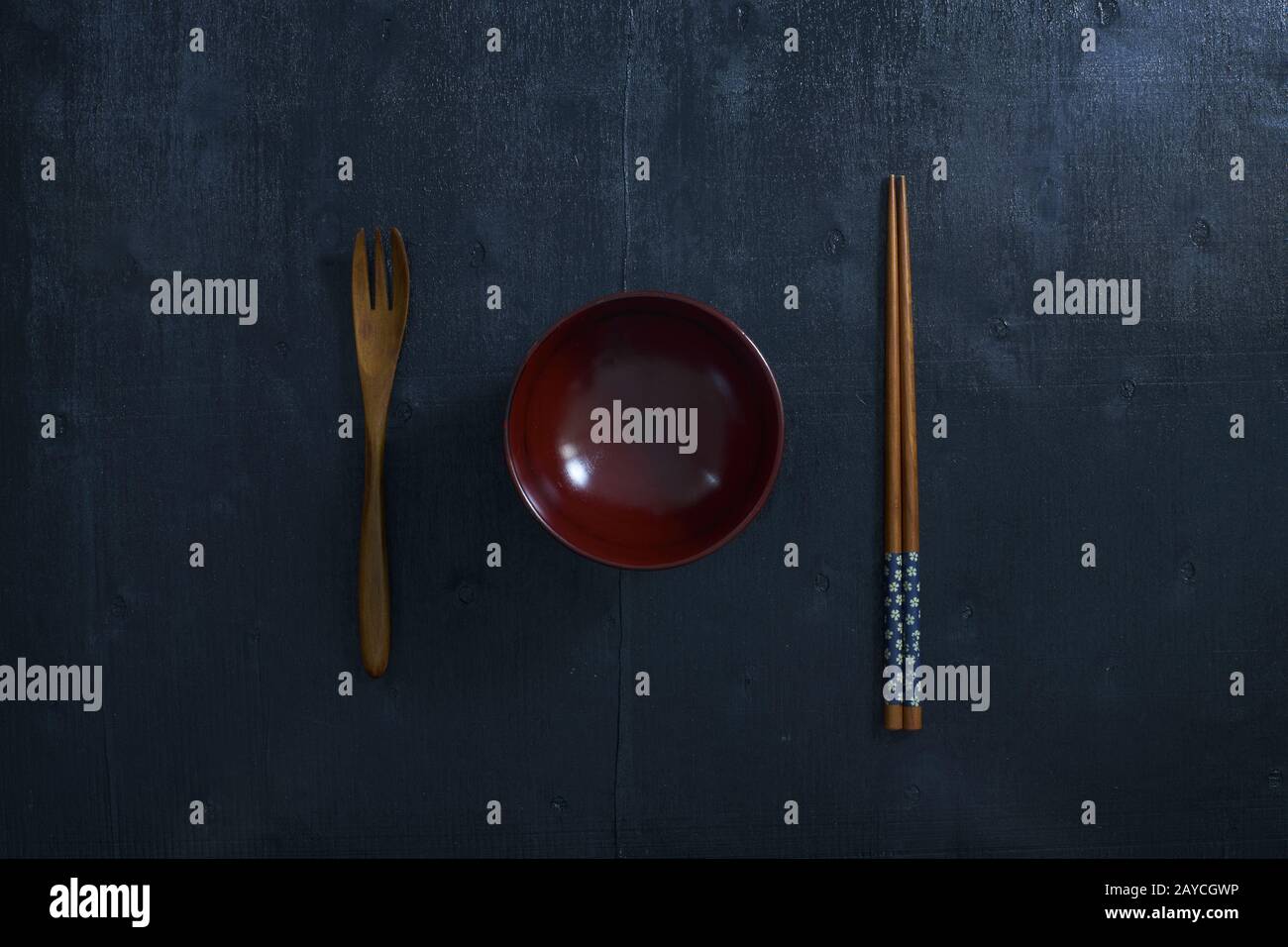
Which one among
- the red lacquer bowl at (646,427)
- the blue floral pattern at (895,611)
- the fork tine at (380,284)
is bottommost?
the blue floral pattern at (895,611)

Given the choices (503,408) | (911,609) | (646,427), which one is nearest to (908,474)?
(911,609)

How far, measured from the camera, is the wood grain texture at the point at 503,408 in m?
1.04

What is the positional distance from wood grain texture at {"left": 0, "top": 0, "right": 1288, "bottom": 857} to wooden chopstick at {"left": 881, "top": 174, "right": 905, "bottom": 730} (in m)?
0.02

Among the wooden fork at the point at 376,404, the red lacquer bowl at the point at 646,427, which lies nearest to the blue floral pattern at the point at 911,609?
the red lacquer bowl at the point at 646,427

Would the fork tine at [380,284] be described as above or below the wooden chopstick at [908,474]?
above

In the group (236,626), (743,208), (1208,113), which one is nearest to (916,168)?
(743,208)

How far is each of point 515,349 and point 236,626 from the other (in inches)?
15.9

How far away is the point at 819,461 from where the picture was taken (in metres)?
1.05

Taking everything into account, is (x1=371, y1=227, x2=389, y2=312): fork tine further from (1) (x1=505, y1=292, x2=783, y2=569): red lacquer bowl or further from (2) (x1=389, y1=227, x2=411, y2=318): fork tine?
(1) (x1=505, y1=292, x2=783, y2=569): red lacquer bowl

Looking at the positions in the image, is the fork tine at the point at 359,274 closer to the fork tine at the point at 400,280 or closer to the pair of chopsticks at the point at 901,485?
the fork tine at the point at 400,280

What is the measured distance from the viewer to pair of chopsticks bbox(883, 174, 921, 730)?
102 cm

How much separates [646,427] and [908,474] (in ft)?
0.89

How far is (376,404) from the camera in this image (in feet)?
3.33

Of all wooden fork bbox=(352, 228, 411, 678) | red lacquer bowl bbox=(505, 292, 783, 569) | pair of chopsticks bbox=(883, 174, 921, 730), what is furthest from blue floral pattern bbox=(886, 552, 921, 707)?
wooden fork bbox=(352, 228, 411, 678)
